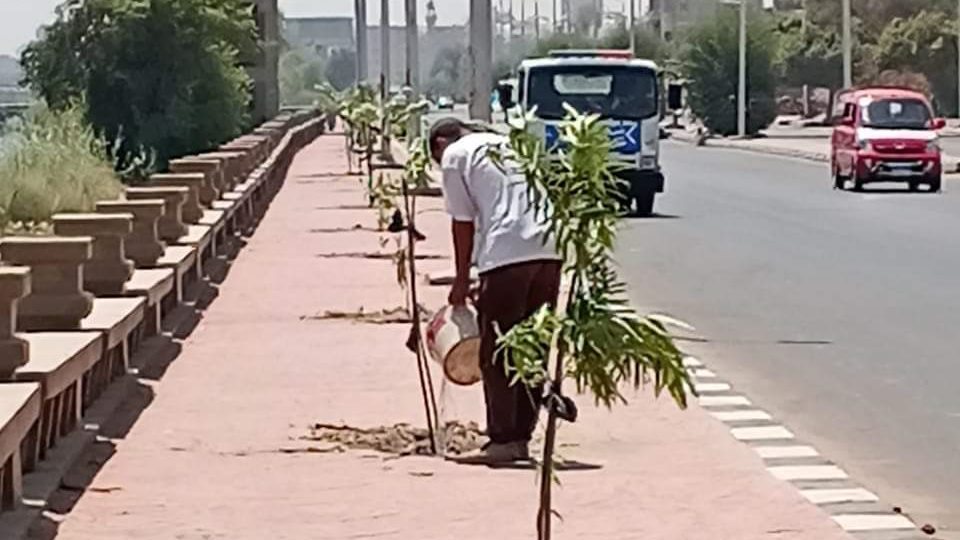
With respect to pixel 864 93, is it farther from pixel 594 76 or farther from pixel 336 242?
pixel 336 242

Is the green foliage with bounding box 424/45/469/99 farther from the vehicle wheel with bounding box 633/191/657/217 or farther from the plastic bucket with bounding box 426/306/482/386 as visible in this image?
the plastic bucket with bounding box 426/306/482/386

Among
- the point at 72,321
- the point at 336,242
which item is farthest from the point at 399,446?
the point at 336,242

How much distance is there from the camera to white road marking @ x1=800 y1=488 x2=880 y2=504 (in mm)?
10992

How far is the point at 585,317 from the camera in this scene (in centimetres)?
762

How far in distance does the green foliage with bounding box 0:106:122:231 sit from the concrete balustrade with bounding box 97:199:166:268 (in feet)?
32.4

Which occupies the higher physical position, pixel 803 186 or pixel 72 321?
pixel 72 321

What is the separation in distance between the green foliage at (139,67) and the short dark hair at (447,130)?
39878mm

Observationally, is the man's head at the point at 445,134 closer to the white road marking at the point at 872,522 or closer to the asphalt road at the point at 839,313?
the asphalt road at the point at 839,313

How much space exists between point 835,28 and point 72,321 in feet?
380

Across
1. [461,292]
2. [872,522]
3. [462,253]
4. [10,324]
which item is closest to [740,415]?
[461,292]

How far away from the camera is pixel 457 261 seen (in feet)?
38.7

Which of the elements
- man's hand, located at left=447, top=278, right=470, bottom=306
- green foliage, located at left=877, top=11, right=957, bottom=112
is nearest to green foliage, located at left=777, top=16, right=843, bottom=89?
green foliage, located at left=877, top=11, right=957, bottom=112

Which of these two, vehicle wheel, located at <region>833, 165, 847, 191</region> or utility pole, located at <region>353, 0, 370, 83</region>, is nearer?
vehicle wheel, located at <region>833, 165, 847, 191</region>

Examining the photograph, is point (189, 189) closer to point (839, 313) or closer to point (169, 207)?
point (169, 207)
